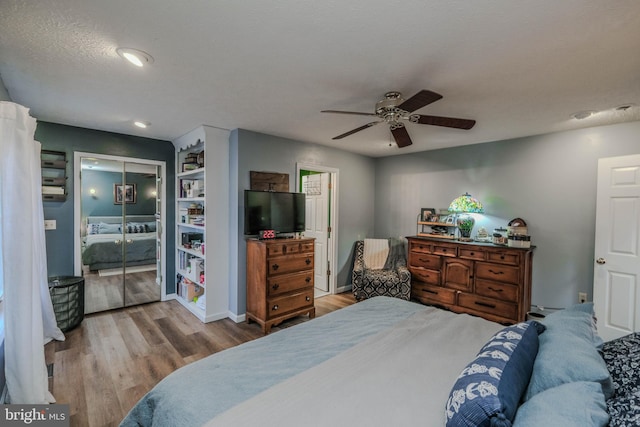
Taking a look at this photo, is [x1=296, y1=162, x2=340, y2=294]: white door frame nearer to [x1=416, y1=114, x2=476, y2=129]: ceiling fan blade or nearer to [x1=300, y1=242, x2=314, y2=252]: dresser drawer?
[x1=300, y1=242, x2=314, y2=252]: dresser drawer

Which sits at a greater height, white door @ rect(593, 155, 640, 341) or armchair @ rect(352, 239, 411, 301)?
white door @ rect(593, 155, 640, 341)

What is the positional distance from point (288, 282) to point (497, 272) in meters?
2.64

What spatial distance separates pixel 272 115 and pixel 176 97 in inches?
36.0

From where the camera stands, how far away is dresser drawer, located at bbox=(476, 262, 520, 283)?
10.9 feet

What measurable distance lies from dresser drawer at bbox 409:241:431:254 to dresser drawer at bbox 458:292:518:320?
2.41 feet

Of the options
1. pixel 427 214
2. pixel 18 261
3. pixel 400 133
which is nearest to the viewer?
pixel 18 261

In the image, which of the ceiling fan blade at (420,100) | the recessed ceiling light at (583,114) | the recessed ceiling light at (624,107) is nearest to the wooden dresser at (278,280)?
the ceiling fan blade at (420,100)

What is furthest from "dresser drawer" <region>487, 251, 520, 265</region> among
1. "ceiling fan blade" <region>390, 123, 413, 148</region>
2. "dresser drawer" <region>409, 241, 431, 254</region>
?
"ceiling fan blade" <region>390, 123, 413, 148</region>

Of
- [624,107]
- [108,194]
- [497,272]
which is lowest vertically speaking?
[497,272]

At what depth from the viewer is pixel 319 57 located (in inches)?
70.5

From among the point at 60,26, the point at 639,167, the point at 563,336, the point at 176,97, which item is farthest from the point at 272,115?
the point at 639,167

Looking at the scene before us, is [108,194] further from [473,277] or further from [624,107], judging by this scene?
[624,107]

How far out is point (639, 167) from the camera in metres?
2.75

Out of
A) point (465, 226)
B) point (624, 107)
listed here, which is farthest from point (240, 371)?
point (624, 107)
